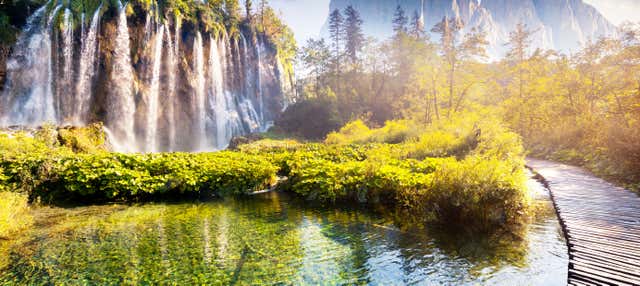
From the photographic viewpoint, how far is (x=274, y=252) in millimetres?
5609

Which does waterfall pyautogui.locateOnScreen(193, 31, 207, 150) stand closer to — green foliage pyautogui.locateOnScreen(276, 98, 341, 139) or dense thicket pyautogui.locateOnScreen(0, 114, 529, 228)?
green foliage pyautogui.locateOnScreen(276, 98, 341, 139)

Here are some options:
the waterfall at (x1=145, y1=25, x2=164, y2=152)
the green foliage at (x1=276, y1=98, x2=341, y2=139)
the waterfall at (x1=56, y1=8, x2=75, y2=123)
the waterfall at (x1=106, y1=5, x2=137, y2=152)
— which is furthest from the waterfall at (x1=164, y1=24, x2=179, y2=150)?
the green foliage at (x1=276, y1=98, x2=341, y2=139)

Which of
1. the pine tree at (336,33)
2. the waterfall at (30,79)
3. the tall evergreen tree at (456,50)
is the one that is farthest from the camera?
the pine tree at (336,33)

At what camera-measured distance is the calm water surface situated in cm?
461

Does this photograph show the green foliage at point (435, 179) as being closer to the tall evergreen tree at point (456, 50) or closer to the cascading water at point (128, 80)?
the tall evergreen tree at point (456, 50)

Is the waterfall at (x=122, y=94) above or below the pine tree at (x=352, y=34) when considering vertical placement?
below

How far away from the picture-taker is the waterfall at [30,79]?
20109 mm

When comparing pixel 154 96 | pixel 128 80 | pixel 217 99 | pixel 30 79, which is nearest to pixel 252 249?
pixel 30 79

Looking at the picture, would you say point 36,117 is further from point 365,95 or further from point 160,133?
point 365,95

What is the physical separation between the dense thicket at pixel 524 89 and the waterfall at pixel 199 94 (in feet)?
47.9

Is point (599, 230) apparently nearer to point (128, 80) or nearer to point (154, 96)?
point (128, 80)

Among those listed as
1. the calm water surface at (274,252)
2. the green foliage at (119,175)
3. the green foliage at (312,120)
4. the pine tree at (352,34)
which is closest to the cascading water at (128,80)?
the green foliage at (312,120)

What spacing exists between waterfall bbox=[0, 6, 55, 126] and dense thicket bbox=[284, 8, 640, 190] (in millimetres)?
24724

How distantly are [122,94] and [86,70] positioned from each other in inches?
105
